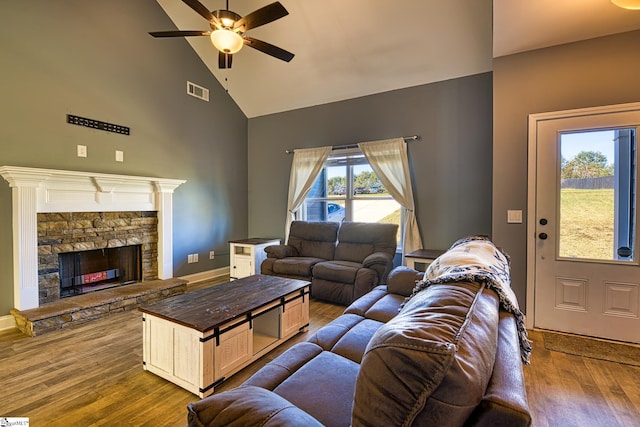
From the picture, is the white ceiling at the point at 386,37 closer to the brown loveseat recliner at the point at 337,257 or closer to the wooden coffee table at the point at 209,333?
the brown loveseat recliner at the point at 337,257

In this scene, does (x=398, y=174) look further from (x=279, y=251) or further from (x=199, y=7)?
(x=199, y=7)

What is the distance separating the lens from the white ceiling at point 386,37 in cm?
238

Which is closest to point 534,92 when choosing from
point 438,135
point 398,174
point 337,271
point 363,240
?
point 438,135

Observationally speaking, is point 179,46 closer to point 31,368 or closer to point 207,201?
point 207,201

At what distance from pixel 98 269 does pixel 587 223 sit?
17.2 feet

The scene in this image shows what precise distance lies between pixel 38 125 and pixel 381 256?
389 cm

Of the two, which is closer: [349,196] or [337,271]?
[337,271]

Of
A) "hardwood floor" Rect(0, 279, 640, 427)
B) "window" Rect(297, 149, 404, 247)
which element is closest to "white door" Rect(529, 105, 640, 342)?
"hardwood floor" Rect(0, 279, 640, 427)

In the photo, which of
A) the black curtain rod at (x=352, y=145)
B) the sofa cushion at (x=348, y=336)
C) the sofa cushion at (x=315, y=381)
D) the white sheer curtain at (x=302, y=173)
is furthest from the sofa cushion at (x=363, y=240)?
the sofa cushion at (x=315, y=381)

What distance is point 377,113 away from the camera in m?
4.22

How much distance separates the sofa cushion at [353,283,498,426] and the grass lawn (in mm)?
2575

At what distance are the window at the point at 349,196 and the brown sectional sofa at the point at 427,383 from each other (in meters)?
3.26

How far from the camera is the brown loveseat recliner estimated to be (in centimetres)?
339

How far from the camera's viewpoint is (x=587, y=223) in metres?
2.59
